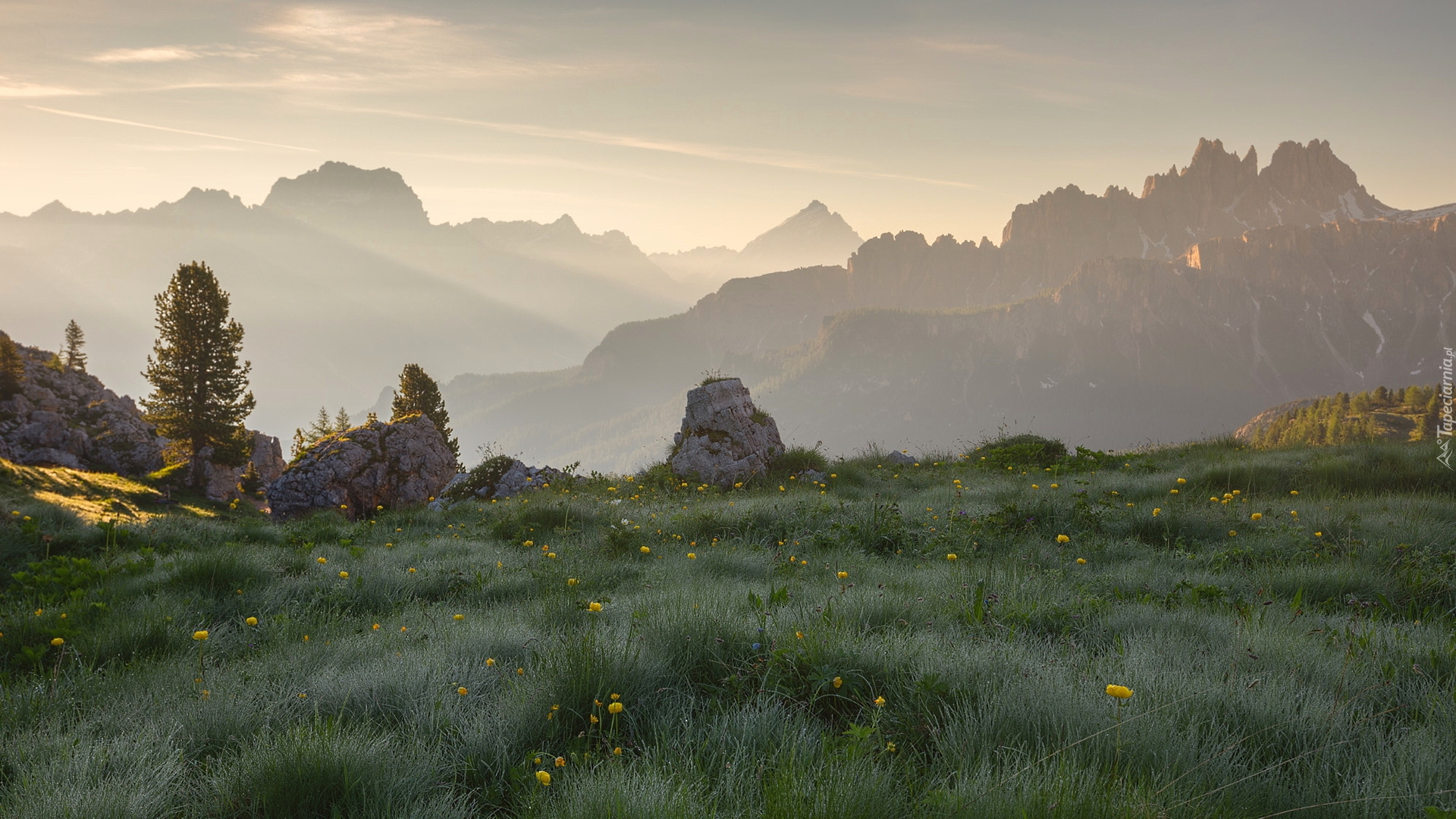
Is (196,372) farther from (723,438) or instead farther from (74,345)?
(74,345)

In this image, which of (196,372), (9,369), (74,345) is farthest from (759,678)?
(74,345)

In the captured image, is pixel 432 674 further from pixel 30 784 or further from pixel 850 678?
pixel 850 678

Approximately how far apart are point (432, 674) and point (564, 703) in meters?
0.83

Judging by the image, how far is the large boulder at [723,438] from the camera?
1477 centimetres

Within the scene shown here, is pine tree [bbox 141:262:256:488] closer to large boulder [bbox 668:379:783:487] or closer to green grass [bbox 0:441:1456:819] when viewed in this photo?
large boulder [bbox 668:379:783:487]

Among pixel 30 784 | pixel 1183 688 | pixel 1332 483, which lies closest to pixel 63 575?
pixel 30 784

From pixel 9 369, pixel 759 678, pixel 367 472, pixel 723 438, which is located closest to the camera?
pixel 759 678

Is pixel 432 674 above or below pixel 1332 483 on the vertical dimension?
below

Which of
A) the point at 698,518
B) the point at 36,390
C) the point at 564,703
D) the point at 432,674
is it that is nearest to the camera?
the point at 564,703

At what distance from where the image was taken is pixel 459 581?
5.94 metres

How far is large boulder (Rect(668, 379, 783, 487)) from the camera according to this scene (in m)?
14.8

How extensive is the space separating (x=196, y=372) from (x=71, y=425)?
8.68 meters

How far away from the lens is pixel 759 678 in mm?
3303

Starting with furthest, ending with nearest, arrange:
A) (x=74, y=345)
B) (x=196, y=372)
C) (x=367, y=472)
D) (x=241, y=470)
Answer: (x=74, y=345)
(x=241, y=470)
(x=196, y=372)
(x=367, y=472)
